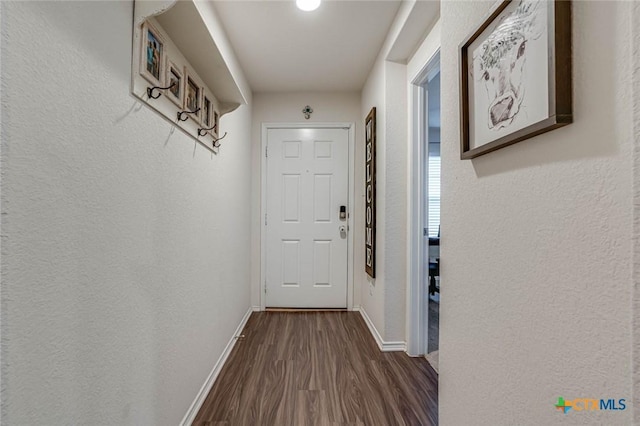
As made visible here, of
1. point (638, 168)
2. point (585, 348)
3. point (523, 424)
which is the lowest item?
point (523, 424)

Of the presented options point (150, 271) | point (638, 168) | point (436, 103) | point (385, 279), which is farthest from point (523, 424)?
point (436, 103)

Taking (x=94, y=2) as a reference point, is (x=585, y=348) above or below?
below

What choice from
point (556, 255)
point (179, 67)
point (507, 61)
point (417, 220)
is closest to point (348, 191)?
point (417, 220)

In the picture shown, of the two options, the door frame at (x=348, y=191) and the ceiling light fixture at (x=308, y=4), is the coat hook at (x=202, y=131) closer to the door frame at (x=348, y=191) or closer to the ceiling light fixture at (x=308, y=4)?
the ceiling light fixture at (x=308, y=4)

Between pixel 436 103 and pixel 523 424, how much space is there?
3.75m

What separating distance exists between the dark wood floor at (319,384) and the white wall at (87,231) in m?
0.37

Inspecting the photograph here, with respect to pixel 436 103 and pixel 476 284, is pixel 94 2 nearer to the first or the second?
pixel 476 284

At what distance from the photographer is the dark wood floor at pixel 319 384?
1588mm

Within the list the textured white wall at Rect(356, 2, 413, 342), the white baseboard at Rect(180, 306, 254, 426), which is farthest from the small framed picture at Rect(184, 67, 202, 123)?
the white baseboard at Rect(180, 306, 254, 426)

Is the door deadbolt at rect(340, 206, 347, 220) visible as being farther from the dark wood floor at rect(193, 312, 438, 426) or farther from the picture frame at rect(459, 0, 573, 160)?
the picture frame at rect(459, 0, 573, 160)

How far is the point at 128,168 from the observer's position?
3.32 ft

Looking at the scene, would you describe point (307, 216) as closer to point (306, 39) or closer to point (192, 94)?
point (306, 39)

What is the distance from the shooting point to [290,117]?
332cm

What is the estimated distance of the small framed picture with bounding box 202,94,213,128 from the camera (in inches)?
67.6
